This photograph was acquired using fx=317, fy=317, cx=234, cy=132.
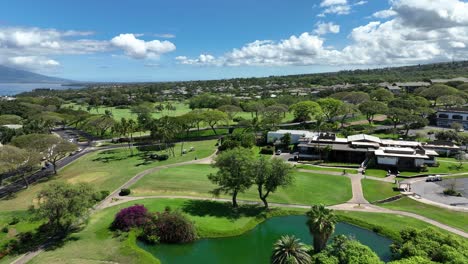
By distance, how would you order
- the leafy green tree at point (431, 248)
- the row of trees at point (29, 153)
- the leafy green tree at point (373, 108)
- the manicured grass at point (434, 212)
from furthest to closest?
the leafy green tree at point (373, 108)
the row of trees at point (29, 153)
the manicured grass at point (434, 212)
the leafy green tree at point (431, 248)

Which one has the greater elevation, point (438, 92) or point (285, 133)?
point (438, 92)

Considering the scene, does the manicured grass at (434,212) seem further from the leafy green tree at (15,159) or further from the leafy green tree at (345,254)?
the leafy green tree at (15,159)

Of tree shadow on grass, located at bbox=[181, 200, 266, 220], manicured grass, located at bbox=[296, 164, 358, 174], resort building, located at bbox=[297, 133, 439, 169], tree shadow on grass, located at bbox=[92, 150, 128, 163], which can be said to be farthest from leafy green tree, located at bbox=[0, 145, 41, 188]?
resort building, located at bbox=[297, 133, 439, 169]

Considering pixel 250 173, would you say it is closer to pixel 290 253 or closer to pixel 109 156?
pixel 290 253

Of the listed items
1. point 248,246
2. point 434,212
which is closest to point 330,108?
point 434,212

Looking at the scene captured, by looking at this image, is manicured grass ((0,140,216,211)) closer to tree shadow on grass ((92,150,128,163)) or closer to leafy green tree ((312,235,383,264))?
tree shadow on grass ((92,150,128,163))

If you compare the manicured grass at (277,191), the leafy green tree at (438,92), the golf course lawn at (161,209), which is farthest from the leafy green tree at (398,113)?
the golf course lawn at (161,209)
